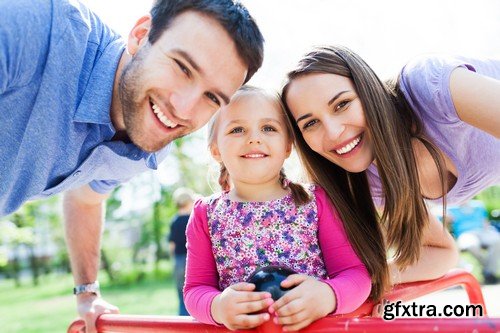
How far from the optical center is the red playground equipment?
113 centimetres

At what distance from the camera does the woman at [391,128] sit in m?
1.88

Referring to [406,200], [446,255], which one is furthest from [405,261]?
[446,255]

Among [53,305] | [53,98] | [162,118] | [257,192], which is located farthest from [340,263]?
[53,305]

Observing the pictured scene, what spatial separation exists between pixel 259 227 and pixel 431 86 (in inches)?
29.4

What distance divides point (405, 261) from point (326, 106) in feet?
1.94

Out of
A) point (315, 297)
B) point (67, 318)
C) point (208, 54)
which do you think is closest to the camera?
point (315, 297)

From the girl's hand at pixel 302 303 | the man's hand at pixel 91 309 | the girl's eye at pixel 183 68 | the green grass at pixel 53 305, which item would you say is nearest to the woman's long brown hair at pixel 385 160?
the girl's eye at pixel 183 68

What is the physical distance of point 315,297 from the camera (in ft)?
4.64

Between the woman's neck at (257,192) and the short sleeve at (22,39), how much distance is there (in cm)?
71

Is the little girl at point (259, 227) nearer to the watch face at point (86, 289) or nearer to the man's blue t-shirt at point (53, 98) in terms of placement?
the man's blue t-shirt at point (53, 98)

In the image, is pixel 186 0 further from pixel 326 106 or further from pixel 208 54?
pixel 326 106

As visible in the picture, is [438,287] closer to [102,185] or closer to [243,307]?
[243,307]

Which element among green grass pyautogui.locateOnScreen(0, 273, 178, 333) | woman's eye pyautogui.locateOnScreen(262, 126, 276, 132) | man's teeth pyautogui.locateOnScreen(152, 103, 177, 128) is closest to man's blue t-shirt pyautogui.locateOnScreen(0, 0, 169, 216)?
man's teeth pyautogui.locateOnScreen(152, 103, 177, 128)

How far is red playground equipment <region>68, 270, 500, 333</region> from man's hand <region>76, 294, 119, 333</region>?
37mm
